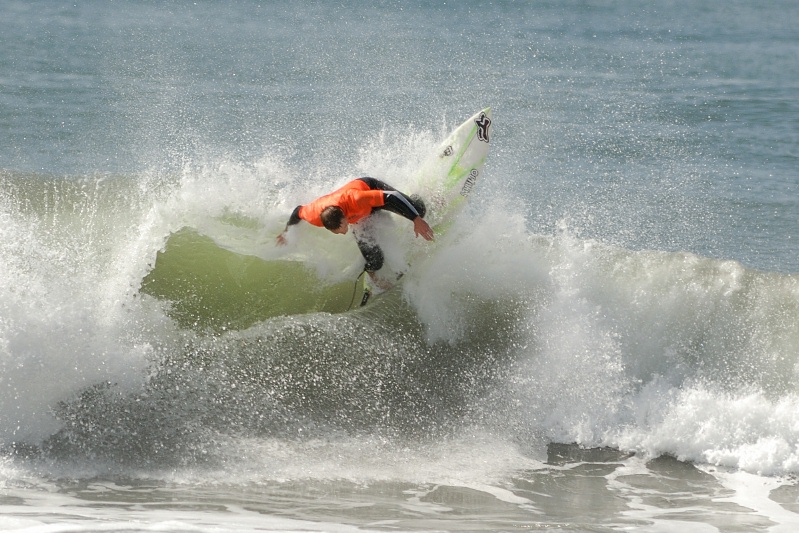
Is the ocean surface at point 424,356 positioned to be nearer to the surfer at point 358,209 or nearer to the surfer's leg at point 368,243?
the surfer's leg at point 368,243

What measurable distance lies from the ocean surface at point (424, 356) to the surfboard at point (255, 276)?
19 centimetres

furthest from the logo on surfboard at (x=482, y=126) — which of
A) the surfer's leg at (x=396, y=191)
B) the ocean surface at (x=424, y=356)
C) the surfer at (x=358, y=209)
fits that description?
the surfer at (x=358, y=209)

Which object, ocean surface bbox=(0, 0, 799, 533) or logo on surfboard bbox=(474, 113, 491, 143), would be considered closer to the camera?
ocean surface bbox=(0, 0, 799, 533)

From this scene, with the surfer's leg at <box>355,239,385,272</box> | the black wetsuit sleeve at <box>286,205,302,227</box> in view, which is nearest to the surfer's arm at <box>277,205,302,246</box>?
the black wetsuit sleeve at <box>286,205,302,227</box>

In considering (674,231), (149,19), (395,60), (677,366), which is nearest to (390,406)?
(677,366)

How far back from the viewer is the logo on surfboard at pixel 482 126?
846 cm

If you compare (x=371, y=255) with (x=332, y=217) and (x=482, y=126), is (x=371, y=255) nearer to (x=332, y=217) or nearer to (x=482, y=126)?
(x=332, y=217)

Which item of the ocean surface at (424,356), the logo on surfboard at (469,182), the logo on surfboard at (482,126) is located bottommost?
the ocean surface at (424,356)

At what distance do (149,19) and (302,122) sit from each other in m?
11.5

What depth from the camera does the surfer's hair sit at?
7020 millimetres

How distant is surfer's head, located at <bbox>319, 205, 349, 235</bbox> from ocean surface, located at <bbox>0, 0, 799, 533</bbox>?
2.30ft

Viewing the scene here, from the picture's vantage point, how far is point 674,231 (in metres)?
10.9

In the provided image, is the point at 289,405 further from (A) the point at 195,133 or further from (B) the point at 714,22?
(B) the point at 714,22

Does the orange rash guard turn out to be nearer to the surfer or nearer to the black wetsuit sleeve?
the surfer
